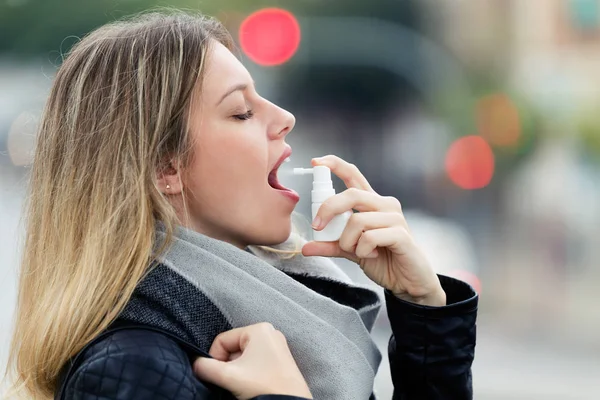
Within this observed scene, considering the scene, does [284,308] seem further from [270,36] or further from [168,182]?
[270,36]

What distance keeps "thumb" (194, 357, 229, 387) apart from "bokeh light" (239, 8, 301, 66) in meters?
3.25

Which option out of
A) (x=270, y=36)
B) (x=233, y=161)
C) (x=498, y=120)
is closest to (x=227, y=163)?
(x=233, y=161)

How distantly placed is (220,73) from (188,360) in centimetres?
44

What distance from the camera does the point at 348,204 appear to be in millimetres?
1144

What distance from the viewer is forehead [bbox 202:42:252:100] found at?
115 cm

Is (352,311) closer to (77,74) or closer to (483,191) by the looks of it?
(77,74)

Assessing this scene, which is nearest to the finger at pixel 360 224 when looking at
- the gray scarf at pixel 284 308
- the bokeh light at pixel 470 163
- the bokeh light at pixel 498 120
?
the gray scarf at pixel 284 308

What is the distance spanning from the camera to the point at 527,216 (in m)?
6.95

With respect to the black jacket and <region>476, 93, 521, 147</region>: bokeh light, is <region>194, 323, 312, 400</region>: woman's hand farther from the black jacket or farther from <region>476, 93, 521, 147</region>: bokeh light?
<region>476, 93, 521, 147</region>: bokeh light

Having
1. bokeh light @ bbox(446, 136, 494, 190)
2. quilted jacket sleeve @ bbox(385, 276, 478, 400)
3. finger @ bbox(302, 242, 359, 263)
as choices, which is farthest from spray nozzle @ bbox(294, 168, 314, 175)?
bokeh light @ bbox(446, 136, 494, 190)

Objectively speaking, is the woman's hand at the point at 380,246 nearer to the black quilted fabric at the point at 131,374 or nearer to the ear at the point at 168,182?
the ear at the point at 168,182

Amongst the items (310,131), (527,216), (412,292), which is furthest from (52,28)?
(527,216)

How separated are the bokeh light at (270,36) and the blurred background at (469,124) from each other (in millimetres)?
14

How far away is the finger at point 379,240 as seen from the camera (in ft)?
3.67
